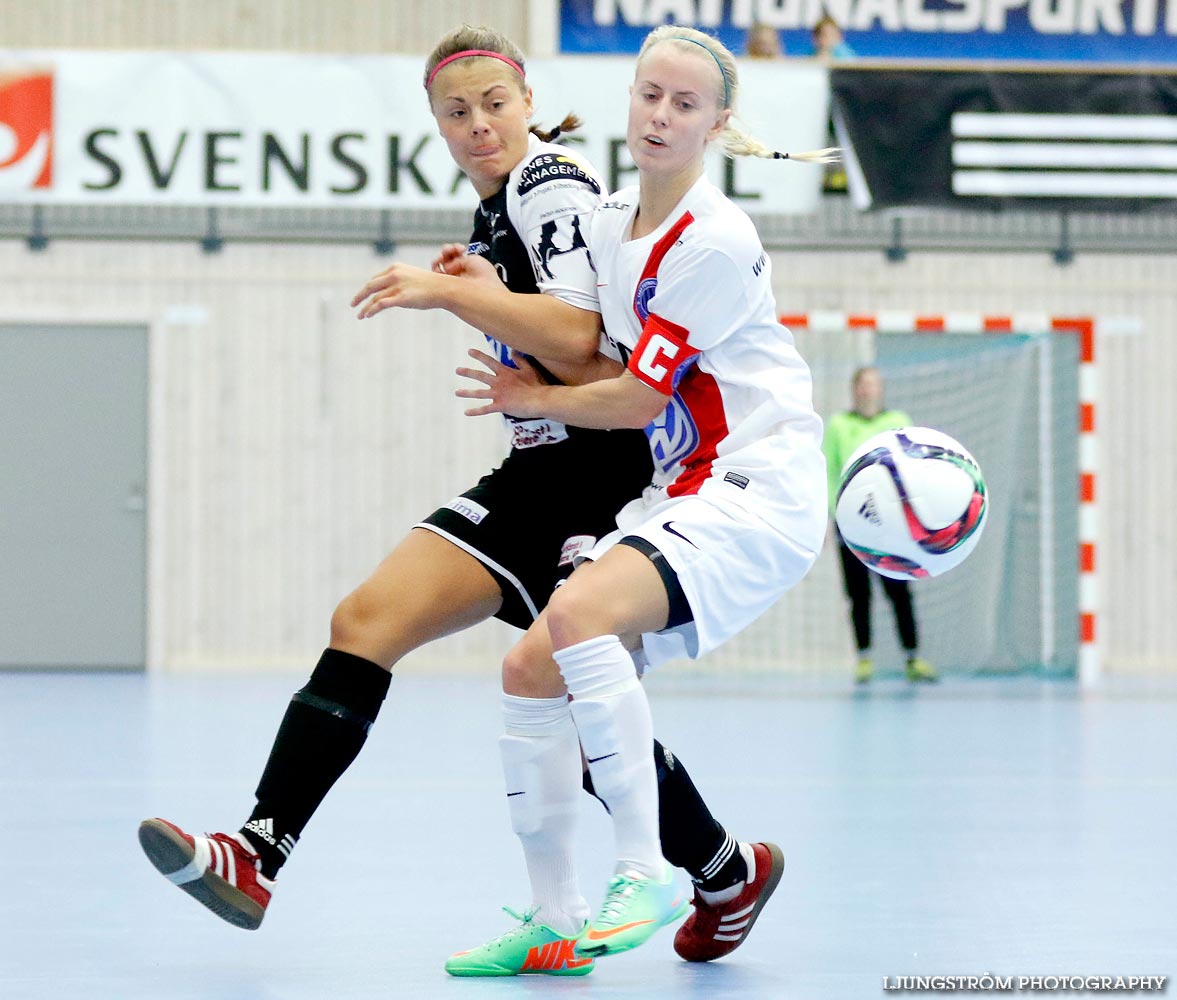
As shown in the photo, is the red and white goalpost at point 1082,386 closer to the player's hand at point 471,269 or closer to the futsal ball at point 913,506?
the futsal ball at point 913,506

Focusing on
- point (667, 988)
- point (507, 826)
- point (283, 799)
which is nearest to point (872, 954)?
point (667, 988)

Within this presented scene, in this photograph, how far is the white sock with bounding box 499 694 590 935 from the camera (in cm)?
284

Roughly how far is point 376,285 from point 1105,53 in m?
9.83

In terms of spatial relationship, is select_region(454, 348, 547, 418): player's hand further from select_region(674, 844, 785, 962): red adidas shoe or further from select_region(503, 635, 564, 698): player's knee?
select_region(674, 844, 785, 962): red adidas shoe

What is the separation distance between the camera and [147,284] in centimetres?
1100

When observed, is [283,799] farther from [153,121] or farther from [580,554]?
[153,121]

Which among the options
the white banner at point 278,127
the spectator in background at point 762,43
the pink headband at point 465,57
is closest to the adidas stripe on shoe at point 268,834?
the pink headband at point 465,57

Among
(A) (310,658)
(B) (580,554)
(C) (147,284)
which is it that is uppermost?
(C) (147,284)

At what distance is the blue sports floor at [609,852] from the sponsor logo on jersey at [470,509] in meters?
0.80

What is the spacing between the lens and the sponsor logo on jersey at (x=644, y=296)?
2.82m

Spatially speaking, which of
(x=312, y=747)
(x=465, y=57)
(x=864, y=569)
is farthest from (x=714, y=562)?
(x=864, y=569)

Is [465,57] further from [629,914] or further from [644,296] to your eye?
[629,914]

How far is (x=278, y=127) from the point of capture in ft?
32.2

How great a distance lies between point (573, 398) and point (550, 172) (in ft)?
1.53
